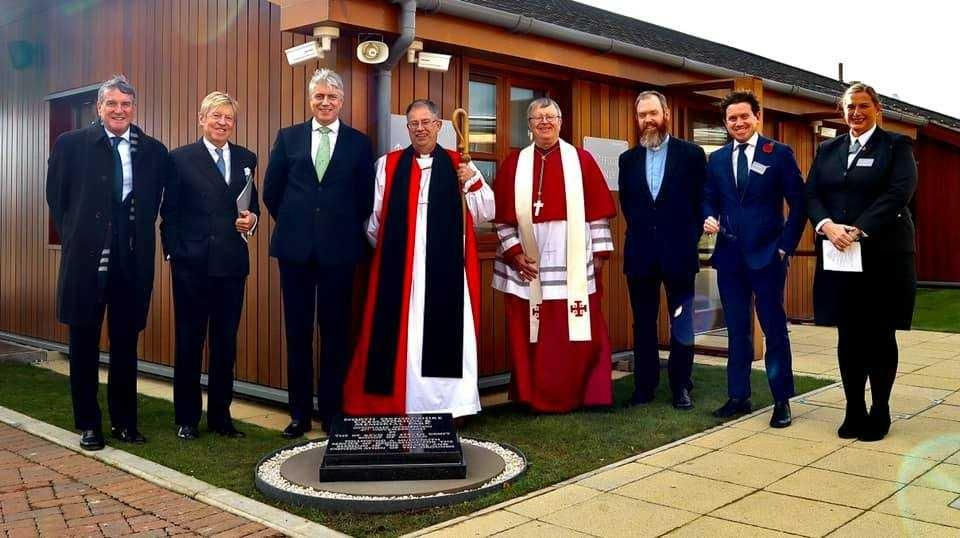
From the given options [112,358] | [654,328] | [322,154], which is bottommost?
[112,358]

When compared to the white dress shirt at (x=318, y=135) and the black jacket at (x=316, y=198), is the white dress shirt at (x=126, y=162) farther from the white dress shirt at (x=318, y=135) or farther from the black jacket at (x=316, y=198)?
the white dress shirt at (x=318, y=135)

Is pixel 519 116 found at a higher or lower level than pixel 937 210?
higher

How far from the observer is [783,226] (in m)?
4.84

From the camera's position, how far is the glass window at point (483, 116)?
5875mm

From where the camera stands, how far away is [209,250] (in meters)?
4.57

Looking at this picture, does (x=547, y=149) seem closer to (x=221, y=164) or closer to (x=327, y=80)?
(x=327, y=80)

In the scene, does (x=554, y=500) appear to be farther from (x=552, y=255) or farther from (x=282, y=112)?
(x=282, y=112)

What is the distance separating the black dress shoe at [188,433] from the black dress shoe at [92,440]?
0.39 metres

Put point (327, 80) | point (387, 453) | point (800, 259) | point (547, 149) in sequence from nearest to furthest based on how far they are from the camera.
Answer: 1. point (387, 453)
2. point (327, 80)
3. point (547, 149)
4. point (800, 259)

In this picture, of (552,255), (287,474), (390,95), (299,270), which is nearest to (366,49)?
(390,95)

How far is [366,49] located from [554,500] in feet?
8.88

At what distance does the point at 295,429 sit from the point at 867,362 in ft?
10.2

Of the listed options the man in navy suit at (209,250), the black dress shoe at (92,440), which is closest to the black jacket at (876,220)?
the man in navy suit at (209,250)

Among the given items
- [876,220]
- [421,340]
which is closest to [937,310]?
[876,220]
